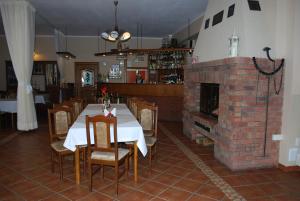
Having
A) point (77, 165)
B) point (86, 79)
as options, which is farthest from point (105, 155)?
point (86, 79)

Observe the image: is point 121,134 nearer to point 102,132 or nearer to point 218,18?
point 102,132

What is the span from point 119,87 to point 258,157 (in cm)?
610

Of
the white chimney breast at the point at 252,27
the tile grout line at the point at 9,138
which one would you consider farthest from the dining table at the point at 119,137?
the tile grout line at the point at 9,138

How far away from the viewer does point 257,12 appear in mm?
3668

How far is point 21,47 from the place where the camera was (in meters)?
5.93

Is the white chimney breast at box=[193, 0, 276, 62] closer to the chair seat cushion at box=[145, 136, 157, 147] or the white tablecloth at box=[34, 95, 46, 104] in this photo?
the chair seat cushion at box=[145, 136, 157, 147]

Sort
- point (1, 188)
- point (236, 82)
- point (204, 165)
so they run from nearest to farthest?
point (1, 188) < point (236, 82) < point (204, 165)

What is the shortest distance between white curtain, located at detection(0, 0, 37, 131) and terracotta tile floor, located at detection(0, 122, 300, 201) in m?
1.83

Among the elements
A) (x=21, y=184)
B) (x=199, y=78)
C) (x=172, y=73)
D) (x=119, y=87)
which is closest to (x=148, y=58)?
(x=172, y=73)

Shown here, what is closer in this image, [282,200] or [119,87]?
[282,200]

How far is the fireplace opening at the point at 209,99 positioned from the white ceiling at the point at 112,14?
2.40 m

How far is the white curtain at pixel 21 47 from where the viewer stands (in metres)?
5.84

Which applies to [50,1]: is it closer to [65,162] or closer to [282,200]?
[65,162]

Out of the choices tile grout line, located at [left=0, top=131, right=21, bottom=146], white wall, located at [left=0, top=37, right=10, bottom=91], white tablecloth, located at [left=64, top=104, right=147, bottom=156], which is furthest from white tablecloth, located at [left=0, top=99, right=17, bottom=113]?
white wall, located at [left=0, top=37, right=10, bottom=91]
